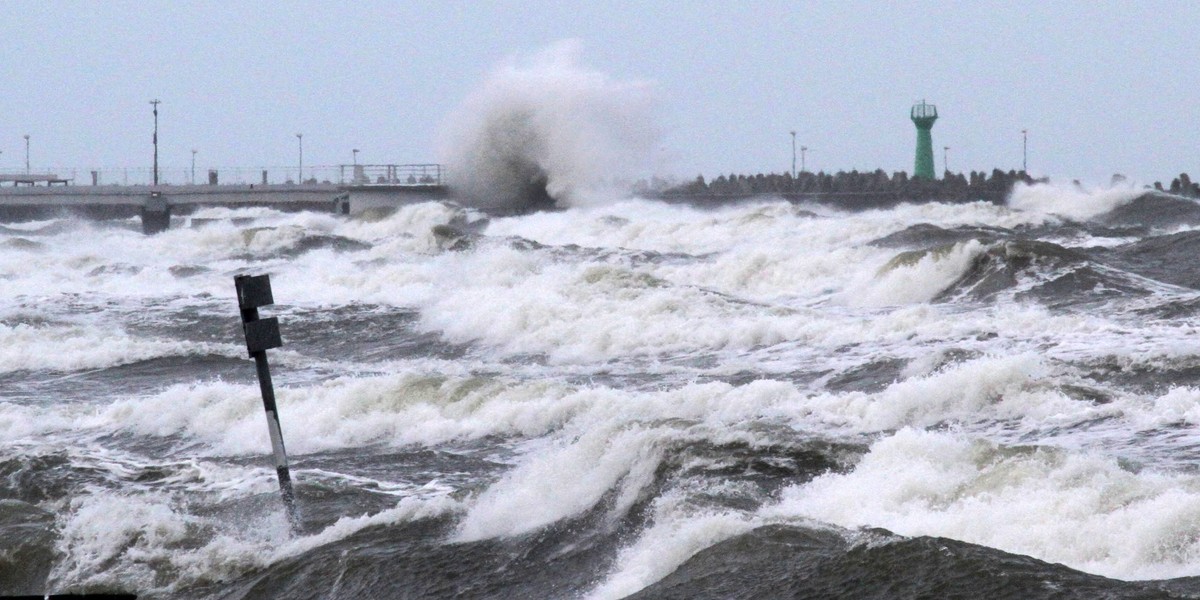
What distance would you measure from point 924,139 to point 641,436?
68.2 metres

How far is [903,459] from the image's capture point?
9.62 m

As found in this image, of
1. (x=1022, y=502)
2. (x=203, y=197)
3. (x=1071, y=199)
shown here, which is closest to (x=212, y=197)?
(x=203, y=197)

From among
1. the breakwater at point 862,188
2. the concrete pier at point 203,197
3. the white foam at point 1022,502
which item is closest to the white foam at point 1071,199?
the breakwater at point 862,188

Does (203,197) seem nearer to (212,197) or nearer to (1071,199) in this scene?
(212,197)

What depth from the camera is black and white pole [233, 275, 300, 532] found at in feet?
33.9

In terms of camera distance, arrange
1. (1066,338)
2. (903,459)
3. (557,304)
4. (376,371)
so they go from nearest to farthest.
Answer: (903,459)
(1066,338)
(376,371)
(557,304)

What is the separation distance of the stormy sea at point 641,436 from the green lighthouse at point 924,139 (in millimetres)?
47575

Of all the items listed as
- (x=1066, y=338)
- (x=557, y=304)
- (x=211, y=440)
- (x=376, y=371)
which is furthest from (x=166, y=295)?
(x=1066, y=338)

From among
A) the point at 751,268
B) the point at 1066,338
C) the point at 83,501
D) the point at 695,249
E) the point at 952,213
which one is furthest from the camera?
the point at 952,213

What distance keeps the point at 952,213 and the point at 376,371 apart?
30661mm

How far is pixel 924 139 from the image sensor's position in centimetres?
7625

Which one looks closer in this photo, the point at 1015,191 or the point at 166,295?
the point at 166,295

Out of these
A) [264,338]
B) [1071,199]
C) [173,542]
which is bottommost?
[173,542]

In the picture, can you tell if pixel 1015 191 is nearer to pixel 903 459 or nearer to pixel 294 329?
pixel 294 329
